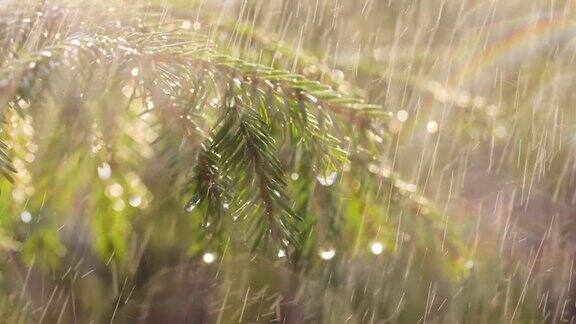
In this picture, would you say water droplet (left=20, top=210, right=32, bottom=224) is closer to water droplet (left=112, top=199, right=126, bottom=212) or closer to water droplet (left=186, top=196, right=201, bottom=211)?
water droplet (left=112, top=199, right=126, bottom=212)

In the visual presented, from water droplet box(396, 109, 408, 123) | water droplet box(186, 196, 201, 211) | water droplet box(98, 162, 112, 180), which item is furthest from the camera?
water droplet box(396, 109, 408, 123)

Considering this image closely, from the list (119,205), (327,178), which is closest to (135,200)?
(119,205)

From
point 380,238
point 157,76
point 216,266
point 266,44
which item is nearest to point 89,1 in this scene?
point 157,76

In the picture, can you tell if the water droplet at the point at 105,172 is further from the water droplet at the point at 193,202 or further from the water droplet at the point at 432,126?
the water droplet at the point at 432,126

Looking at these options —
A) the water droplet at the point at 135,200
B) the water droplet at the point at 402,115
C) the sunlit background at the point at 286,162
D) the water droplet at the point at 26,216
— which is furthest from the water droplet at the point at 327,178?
the water droplet at the point at 402,115

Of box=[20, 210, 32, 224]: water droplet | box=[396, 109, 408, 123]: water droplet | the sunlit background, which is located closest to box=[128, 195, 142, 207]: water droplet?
the sunlit background

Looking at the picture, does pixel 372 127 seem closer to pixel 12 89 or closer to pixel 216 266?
pixel 12 89

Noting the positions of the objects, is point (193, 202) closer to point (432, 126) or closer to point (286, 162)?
point (286, 162)
